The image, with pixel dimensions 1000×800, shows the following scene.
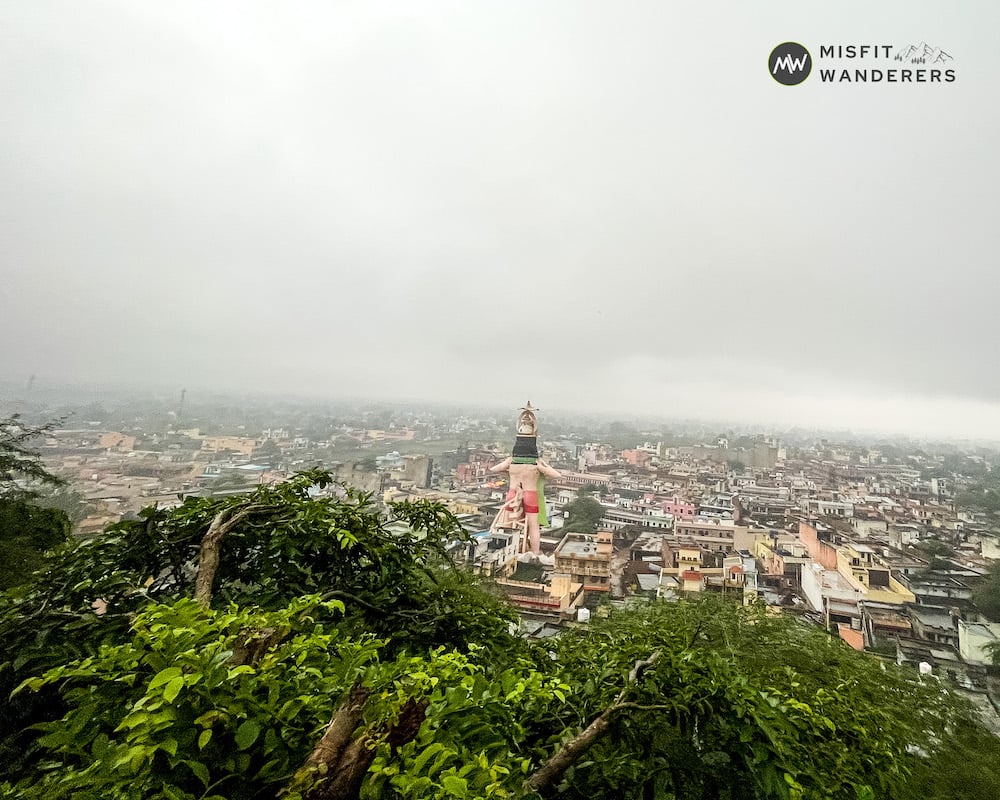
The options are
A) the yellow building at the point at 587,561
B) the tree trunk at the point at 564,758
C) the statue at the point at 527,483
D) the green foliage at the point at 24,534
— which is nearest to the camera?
the tree trunk at the point at 564,758

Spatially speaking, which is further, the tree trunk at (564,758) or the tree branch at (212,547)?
the tree branch at (212,547)

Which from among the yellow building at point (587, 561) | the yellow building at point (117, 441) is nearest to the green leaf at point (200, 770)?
the yellow building at point (587, 561)

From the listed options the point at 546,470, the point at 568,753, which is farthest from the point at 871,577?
the point at 568,753

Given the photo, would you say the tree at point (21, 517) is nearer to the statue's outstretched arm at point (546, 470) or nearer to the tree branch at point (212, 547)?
the tree branch at point (212, 547)

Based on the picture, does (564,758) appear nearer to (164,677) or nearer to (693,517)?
(164,677)

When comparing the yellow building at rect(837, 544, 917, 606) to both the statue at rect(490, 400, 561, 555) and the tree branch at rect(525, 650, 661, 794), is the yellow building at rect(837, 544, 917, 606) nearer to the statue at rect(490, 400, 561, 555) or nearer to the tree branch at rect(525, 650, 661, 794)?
the statue at rect(490, 400, 561, 555)

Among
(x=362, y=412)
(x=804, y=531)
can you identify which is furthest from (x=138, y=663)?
(x=362, y=412)
